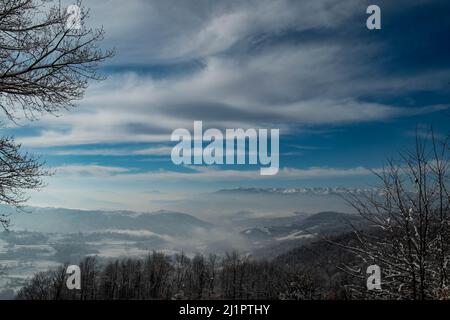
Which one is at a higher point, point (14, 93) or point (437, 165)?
point (14, 93)

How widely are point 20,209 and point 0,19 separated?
379 centimetres

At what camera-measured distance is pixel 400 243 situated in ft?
19.0

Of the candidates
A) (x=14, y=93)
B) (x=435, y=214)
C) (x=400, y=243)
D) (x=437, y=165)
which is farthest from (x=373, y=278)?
(x=14, y=93)
